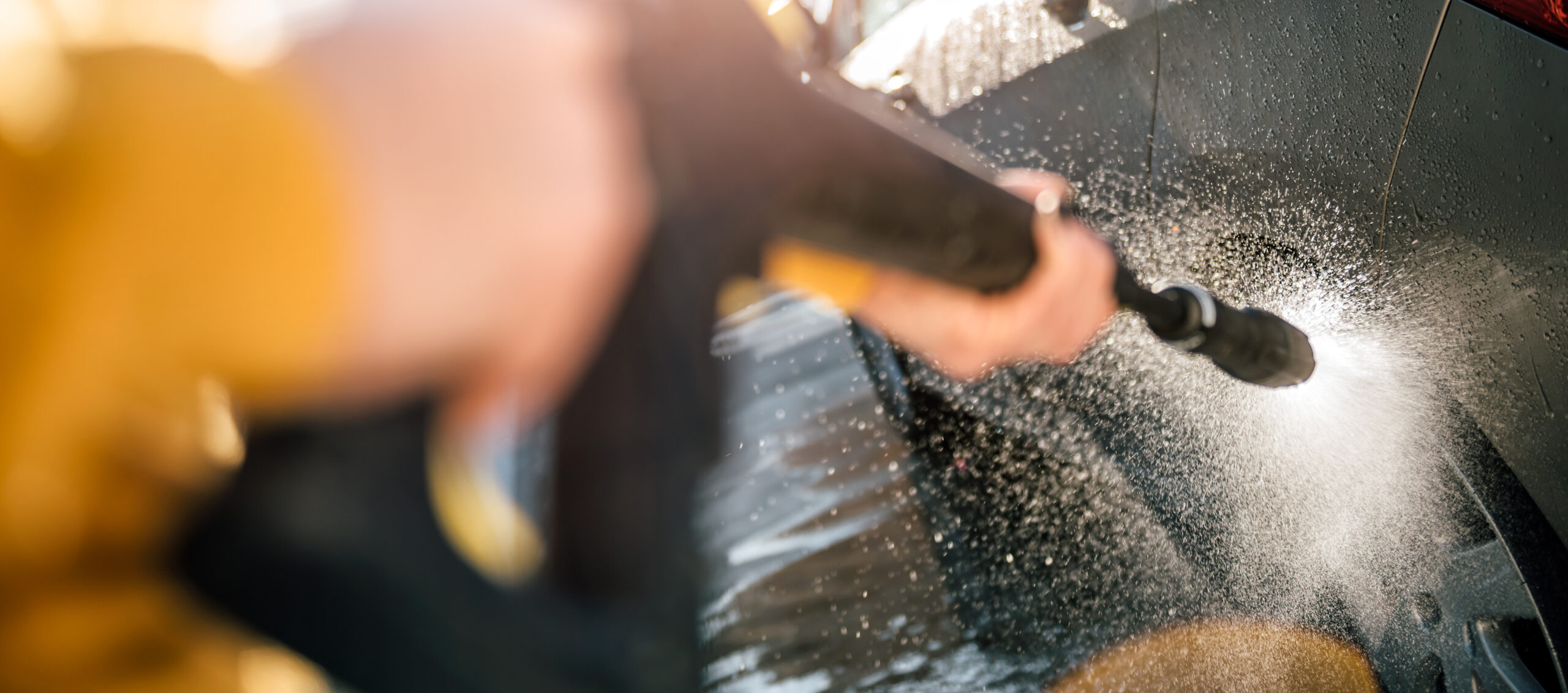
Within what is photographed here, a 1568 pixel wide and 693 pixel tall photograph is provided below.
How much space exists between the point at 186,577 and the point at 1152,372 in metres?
1.50

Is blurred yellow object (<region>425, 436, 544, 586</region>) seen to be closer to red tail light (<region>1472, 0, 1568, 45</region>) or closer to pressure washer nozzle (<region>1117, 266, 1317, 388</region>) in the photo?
pressure washer nozzle (<region>1117, 266, 1317, 388</region>)

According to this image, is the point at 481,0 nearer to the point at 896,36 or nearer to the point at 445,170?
the point at 445,170

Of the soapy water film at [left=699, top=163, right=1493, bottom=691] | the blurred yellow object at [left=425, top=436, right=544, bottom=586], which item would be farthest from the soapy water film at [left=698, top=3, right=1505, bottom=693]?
the blurred yellow object at [left=425, top=436, right=544, bottom=586]

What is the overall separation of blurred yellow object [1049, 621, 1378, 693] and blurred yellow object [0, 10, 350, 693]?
1524 millimetres

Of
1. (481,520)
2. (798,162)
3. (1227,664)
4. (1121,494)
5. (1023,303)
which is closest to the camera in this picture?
(481,520)

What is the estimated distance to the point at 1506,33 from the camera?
0.90 meters

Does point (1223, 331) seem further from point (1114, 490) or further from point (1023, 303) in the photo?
point (1114, 490)

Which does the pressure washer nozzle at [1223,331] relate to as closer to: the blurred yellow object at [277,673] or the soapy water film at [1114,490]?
the soapy water film at [1114,490]

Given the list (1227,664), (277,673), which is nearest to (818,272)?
(277,673)

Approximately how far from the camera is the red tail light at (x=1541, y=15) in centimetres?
86

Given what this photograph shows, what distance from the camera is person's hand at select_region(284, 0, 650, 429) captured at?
0.39 m

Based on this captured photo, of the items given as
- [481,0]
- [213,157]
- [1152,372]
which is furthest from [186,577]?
[1152,372]

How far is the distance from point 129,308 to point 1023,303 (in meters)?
0.85

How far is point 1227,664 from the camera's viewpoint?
161cm
